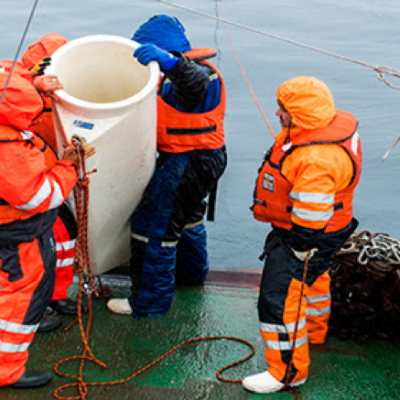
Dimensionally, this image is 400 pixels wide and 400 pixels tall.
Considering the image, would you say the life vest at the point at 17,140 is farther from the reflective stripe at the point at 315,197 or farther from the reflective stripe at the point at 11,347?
the reflective stripe at the point at 315,197

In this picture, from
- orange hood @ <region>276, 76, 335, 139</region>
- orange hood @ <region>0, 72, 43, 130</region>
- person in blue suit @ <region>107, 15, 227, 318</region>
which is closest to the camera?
orange hood @ <region>0, 72, 43, 130</region>

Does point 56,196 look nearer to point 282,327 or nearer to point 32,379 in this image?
point 32,379

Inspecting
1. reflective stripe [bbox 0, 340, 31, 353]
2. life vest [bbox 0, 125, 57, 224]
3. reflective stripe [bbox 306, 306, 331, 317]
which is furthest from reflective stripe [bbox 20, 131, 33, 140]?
reflective stripe [bbox 306, 306, 331, 317]

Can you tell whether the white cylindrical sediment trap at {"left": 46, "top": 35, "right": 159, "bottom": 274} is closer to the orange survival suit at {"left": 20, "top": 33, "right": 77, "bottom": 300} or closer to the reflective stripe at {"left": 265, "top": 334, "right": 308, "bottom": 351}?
the orange survival suit at {"left": 20, "top": 33, "right": 77, "bottom": 300}

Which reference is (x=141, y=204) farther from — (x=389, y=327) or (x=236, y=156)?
(x=236, y=156)

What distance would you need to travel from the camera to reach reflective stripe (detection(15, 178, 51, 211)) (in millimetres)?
2555

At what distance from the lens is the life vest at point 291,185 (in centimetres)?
268

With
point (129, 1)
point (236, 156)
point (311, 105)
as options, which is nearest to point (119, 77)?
point (311, 105)

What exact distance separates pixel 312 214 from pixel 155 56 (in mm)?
1052

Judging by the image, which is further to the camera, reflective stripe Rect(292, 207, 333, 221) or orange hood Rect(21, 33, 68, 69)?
orange hood Rect(21, 33, 68, 69)

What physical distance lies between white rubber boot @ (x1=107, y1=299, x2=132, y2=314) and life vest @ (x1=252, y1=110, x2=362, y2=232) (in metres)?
1.01

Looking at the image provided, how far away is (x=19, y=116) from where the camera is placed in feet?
8.07

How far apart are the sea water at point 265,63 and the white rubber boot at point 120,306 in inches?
41.2

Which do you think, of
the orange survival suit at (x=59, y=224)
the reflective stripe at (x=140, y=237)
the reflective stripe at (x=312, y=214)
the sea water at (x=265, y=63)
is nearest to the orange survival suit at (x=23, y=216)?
Answer: the orange survival suit at (x=59, y=224)
